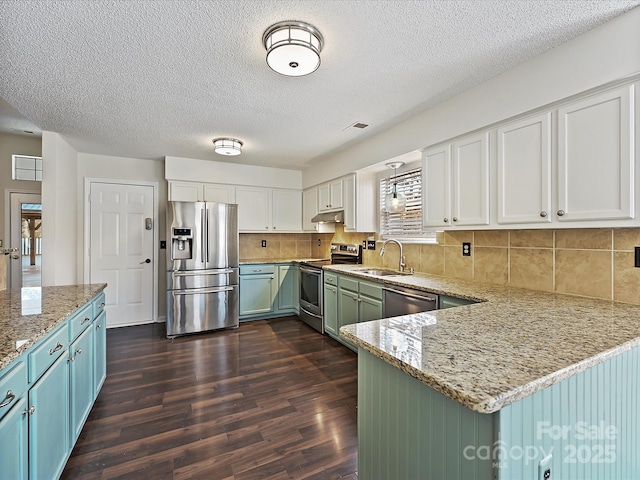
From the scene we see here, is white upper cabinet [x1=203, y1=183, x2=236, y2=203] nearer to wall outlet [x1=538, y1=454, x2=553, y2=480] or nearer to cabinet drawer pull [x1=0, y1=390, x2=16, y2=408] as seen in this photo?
cabinet drawer pull [x1=0, y1=390, x2=16, y2=408]

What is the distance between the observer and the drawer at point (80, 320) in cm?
173

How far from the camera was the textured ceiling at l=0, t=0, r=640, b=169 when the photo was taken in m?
1.51

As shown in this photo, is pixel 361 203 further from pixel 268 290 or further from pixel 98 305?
pixel 98 305

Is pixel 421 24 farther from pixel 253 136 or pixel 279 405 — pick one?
pixel 279 405

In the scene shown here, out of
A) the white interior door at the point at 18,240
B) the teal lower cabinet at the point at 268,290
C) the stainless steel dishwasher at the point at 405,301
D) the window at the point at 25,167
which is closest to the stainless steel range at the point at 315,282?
the teal lower cabinet at the point at 268,290

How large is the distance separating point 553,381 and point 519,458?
0.75 feet

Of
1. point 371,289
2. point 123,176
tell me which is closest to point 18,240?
point 123,176

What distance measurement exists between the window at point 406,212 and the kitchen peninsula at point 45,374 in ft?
9.42

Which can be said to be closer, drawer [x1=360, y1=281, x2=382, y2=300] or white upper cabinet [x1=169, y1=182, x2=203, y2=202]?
drawer [x1=360, y1=281, x2=382, y2=300]

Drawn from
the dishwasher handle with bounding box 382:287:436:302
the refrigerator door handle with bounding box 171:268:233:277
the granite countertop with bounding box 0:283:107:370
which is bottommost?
the dishwasher handle with bounding box 382:287:436:302

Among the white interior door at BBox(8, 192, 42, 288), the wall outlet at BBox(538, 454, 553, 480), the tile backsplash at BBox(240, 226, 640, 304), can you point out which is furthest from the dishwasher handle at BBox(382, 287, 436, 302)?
the white interior door at BBox(8, 192, 42, 288)

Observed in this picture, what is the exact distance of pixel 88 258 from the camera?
411 cm

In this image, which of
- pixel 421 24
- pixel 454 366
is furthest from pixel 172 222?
pixel 454 366

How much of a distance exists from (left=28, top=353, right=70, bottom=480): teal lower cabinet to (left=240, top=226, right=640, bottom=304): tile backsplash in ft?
9.36
